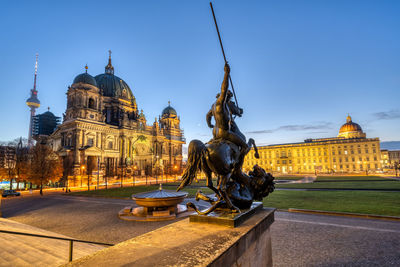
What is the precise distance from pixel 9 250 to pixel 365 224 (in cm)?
1455

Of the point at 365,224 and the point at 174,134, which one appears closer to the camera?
the point at 365,224

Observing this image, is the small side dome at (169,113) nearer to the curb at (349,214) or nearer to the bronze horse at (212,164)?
the curb at (349,214)

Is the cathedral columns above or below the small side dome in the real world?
below

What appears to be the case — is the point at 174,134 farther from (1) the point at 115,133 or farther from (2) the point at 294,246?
(2) the point at 294,246

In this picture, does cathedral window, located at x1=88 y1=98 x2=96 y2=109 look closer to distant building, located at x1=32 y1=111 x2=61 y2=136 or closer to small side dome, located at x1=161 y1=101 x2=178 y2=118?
distant building, located at x1=32 y1=111 x2=61 y2=136

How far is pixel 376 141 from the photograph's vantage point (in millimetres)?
85125

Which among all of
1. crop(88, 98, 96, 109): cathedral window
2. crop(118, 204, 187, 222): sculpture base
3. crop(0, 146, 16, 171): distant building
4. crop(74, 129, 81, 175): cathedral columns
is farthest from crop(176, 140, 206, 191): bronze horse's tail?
crop(88, 98, 96, 109): cathedral window

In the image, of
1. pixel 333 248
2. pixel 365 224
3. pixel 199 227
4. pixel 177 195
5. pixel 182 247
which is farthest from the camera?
pixel 177 195

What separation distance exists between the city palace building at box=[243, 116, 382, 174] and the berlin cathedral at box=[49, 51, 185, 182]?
4620 cm

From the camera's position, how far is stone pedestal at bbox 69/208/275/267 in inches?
106

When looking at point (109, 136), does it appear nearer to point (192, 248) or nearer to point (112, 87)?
point (112, 87)

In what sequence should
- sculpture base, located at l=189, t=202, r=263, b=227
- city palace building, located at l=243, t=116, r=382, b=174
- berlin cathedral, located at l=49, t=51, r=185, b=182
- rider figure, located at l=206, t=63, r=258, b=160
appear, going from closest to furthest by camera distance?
sculpture base, located at l=189, t=202, r=263, b=227
rider figure, located at l=206, t=63, r=258, b=160
berlin cathedral, located at l=49, t=51, r=185, b=182
city palace building, located at l=243, t=116, r=382, b=174

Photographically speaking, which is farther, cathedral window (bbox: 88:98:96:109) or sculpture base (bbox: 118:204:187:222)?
cathedral window (bbox: 88:98:96:109)

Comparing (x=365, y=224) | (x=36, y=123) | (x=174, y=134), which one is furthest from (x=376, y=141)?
(x=36, y=123)
